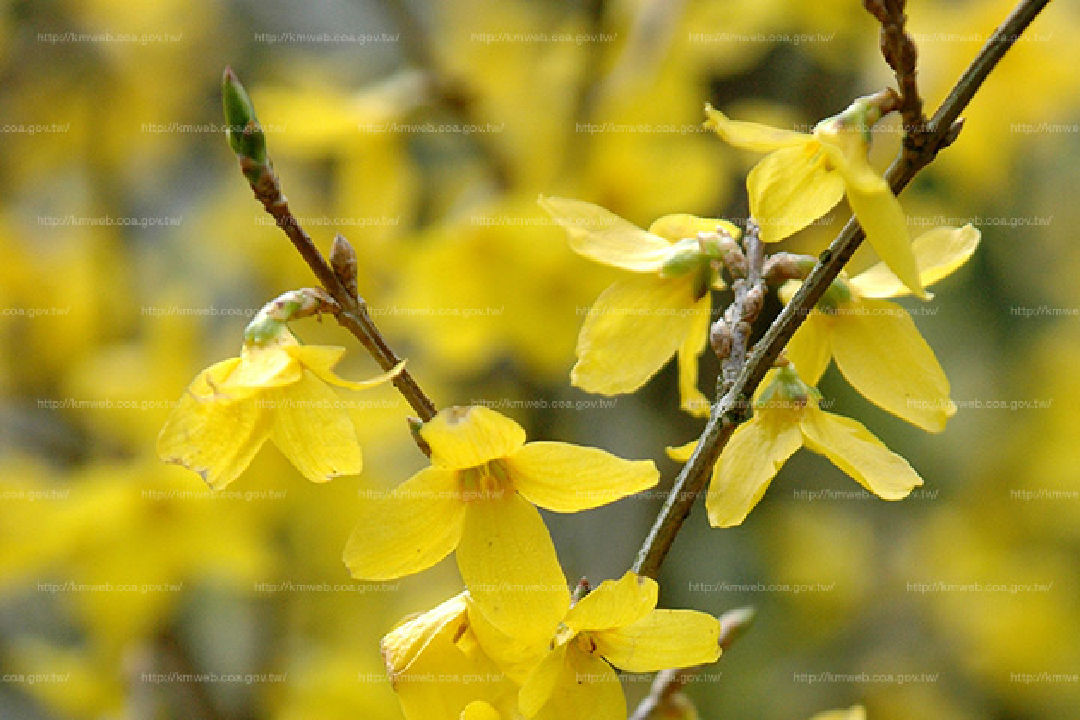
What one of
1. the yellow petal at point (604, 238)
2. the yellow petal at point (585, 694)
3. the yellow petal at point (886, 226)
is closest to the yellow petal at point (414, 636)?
the yellow petal at point (585, 694)

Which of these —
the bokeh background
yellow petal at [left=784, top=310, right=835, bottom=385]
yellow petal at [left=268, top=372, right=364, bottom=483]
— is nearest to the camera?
yellow petal at [left=268, top=372, right=364, bottom=483]

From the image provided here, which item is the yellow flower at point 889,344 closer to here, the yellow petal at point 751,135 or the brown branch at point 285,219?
the yellow petal at point 751,135

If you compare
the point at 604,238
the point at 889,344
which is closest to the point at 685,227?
the point at 604,238

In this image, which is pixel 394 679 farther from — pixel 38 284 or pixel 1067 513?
pixel 1067 513

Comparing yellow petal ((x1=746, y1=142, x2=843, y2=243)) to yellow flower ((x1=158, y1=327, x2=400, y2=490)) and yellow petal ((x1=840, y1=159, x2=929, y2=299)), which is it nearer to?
yellow petal ((x1=840, y1=159, x2=929, y2=299))

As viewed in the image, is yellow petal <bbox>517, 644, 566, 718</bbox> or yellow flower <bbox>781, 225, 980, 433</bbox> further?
yellow flower <bbox>781, 225, 980, 433</bbox>

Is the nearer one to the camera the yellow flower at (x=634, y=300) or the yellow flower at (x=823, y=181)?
the yellow flower at (x=823, y=181)

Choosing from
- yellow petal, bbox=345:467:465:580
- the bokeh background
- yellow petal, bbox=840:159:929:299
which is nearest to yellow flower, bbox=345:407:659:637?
yellow petal, bbox=345:467:465:580
